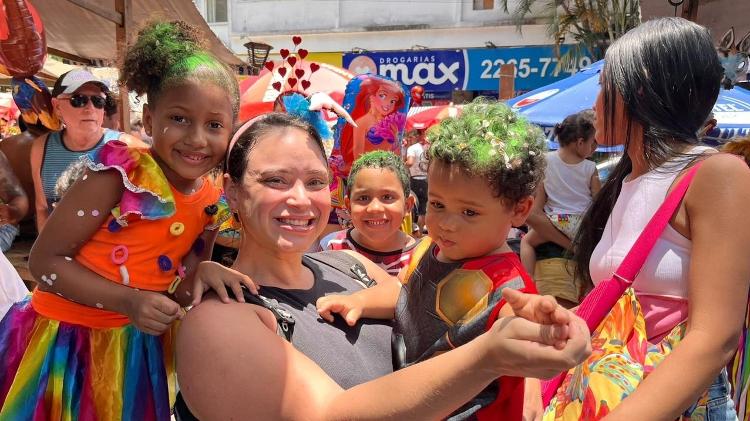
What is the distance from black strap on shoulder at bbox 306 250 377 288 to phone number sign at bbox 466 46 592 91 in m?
17.6

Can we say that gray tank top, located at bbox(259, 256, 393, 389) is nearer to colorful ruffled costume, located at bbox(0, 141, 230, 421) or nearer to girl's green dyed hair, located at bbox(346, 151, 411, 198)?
colorful ruffled costume, located at bbox(0, 141, 230, 421)

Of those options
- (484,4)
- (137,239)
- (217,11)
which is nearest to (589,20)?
(484,4)

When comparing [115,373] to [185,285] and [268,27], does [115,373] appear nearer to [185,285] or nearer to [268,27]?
[185,285]

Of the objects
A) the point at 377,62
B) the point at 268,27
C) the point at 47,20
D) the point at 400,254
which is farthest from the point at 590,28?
the point at 400,254

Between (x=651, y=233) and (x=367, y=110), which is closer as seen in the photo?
(x=651, y=233)

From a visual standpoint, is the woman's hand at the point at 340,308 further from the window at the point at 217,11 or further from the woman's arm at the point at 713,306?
the window at the point at 217,11

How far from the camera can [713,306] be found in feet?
4.24

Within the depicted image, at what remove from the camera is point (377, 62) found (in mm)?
19812

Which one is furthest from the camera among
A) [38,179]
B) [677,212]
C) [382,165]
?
[38,179]

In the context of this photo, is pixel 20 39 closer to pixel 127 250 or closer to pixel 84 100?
pixel 84 100

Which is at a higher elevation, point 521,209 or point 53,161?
point 521,209

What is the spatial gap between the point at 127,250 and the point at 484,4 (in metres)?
19.5

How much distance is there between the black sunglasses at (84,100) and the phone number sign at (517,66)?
53.0 ft

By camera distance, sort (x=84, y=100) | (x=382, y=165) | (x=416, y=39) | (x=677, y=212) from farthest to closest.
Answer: (x=416, y=39) → (x=84, y=100) → (x=382, y=165) → (x=677, y=212)
